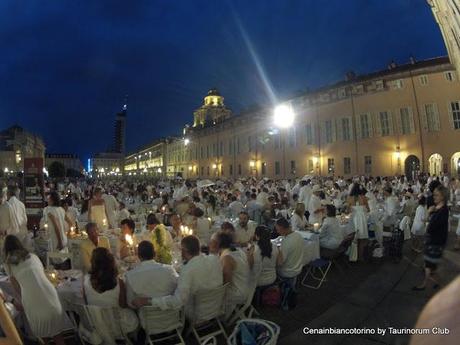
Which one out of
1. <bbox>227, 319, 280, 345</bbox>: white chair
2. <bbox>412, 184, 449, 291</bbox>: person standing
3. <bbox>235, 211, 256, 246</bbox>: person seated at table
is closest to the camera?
<bbox>227, 319, 280, 345</bbox>: white chair

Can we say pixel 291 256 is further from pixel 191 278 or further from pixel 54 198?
pixel 54 198

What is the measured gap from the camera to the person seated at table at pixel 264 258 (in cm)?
546

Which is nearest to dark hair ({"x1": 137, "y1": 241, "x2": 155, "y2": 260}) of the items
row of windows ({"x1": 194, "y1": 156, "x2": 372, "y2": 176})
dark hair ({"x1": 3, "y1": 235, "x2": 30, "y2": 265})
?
Answer: dark hair ({"x1": 3, "y1": 235, "x2": 30, "y2": 265})

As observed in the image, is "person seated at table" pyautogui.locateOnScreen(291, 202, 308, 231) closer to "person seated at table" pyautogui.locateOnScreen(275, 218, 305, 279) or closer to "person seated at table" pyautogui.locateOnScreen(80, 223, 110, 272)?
"person seated at table" pyautogui.locateOnScreen(275, 218, 305, 279)

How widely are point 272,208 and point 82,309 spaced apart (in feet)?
27.1

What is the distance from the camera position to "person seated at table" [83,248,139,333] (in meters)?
4.07

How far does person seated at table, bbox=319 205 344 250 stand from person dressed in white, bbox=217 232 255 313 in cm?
311

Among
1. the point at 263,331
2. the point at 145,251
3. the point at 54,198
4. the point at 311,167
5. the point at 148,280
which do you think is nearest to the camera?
the point at 263,331

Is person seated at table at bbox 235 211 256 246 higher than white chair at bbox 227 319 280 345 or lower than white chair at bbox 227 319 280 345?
higher

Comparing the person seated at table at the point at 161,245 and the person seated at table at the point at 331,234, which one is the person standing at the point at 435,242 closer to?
the person seated at table at the point at 331,234

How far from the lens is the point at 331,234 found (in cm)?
755

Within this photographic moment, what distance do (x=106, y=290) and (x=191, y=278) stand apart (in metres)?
A: 1.03

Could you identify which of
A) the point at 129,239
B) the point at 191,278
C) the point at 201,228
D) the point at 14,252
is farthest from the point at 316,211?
the point at 14,252

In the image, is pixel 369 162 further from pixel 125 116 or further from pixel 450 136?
pixel 125 116
